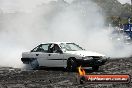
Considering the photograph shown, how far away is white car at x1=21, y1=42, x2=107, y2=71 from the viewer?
50.8 ft

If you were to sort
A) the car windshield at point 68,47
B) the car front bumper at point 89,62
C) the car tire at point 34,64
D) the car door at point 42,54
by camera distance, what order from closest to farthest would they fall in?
the car front bumper at point 89,62 < the car windshield at point 68,47 < the car door at point 42,54 < the car tire at point 34,64

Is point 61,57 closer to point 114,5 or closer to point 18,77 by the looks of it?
point 18,77

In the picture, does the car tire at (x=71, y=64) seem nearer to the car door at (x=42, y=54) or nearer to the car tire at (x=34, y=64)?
the car door at (x=42, y=54)

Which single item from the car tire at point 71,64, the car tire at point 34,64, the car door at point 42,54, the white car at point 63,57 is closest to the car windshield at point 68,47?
the white car at point 63,57

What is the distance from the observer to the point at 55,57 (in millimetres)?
16281

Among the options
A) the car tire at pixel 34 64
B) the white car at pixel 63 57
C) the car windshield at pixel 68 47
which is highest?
the car windshield at pixel 68 47

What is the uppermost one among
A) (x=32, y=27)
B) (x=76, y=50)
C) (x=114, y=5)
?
(x=114, y=5)

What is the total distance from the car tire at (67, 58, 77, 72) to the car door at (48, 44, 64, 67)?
0.34 meters

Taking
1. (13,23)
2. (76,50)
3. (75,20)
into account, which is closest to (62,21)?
(75,20)

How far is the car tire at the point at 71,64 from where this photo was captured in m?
15.6

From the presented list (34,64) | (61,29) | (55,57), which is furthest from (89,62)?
(61,29)

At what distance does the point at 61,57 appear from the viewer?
52.7 ft

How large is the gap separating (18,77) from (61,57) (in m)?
2.63

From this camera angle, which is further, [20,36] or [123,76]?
[20,36]
